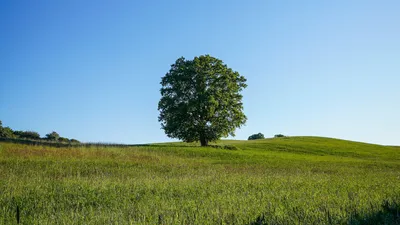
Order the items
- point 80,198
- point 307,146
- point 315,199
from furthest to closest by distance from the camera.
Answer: point 307,146 < point 80,198 < point 315,199

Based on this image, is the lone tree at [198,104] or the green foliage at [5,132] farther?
the green foliage at [5,132]

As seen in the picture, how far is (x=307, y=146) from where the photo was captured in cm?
5972

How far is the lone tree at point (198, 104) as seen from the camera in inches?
1846

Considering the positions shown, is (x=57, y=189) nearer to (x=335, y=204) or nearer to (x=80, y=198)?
(x=80, y=198)

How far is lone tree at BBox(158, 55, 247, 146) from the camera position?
46891 mm

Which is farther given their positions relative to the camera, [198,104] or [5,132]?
[5,132]

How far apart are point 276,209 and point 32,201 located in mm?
6310

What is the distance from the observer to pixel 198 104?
4619 cm

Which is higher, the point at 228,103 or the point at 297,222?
the point at 228,103

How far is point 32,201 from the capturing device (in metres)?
8.77

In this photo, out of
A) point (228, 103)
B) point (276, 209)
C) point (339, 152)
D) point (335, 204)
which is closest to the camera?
point (276, 209)

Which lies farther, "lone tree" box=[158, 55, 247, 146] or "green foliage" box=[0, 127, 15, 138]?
"green foliage" box=[0, 127, 15, 138]

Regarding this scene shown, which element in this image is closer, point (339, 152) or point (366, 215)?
point (366, 215)

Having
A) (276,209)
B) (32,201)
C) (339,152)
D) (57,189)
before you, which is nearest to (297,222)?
(276,209)
